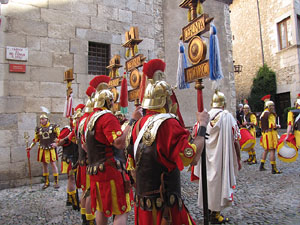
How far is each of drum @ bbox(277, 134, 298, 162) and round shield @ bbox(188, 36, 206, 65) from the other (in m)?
4.36

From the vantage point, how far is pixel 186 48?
33.3 feet

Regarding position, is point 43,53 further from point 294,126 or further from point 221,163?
point 294,126

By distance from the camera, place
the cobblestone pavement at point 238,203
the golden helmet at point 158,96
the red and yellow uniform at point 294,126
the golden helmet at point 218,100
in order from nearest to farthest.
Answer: the golden helmet at point 158,96 < the cobblestone pavement at point 238,203 < the golden helmet at point 218,100 < the red and yellow uniform at point 294,126

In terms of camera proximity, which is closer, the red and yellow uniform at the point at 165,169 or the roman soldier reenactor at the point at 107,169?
the red and yellow uniform at the point at 165,169

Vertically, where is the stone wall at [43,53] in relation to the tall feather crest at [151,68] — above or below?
above

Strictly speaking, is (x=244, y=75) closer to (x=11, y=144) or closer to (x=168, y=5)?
(x=168, y=5)

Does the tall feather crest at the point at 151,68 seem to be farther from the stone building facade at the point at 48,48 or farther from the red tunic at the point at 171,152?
the stone building facade at the point at 48,48

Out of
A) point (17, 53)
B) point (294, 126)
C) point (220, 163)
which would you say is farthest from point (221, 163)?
point (17, 53)

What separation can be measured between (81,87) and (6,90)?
6.77 ft

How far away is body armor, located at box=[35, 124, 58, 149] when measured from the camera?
6473mm

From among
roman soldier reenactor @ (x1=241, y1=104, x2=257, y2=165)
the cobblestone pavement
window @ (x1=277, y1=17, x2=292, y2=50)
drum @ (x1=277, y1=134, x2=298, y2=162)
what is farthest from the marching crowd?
window @ (x1=277, y1=17, x2=292, y2=50)

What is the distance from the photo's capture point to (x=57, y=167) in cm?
722

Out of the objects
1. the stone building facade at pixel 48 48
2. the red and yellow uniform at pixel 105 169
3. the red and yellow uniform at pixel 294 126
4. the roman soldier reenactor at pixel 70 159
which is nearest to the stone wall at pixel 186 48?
the stone building facade at pixel 48 48

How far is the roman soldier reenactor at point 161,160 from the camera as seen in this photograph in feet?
6.31
